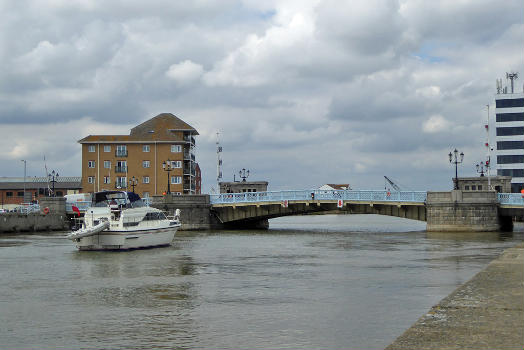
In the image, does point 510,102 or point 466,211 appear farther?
point 510,102

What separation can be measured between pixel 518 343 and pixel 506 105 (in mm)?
112069

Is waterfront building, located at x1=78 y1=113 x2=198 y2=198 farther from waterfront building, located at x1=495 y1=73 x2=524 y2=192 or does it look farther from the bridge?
waterfront building, located at x1=495 y1=73 x2=524 y2=192

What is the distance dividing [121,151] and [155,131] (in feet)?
21.3

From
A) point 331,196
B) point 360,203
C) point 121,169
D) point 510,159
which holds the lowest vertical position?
point 360,203

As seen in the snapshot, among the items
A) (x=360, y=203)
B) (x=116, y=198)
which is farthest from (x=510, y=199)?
(x=116, y=198)

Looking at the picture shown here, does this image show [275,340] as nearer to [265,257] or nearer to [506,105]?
[265,257]

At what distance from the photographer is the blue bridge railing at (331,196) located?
5966 centimetres

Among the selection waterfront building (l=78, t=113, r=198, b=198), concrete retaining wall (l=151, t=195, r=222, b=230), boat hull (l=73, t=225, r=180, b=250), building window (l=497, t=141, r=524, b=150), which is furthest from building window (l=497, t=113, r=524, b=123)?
boat hull (l=73, t=225, r=180, b=250)

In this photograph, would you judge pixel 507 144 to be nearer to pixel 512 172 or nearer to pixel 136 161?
pixel 512 172

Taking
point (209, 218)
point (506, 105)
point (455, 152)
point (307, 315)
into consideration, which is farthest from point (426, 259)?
point (506, 105)

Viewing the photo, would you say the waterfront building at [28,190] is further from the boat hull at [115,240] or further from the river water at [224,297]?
the river water at [224,297]

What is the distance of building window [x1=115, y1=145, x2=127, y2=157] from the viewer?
105312mm

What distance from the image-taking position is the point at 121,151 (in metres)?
106

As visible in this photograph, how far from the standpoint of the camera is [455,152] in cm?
6347
